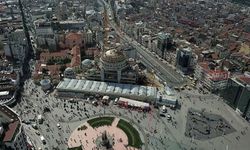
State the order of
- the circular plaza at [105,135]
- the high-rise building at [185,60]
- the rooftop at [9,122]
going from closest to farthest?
the rooftop at [9,122] < the circular plaza at [105,135] < the high-rise building at [185,60]

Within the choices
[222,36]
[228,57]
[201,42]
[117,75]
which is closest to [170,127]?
[117,75]

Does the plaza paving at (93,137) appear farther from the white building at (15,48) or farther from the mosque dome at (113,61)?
the white building at (15,48)

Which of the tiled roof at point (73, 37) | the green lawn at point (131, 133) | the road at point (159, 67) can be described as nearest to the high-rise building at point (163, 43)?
the road at point (159, 67)

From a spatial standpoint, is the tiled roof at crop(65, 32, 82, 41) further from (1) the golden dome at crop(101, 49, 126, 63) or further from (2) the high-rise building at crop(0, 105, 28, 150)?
(2) the high-rise building at crop(0, 105, 28, 150)

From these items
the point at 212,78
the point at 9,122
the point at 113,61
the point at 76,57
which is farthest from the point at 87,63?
the point at 9,122

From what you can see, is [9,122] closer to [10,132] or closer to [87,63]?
[10,132]

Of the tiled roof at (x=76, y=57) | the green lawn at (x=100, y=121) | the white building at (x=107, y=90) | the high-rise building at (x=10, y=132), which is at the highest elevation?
the high-rise building at (x=10, y=132)

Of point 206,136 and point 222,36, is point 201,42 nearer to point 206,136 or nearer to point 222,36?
point 222,36

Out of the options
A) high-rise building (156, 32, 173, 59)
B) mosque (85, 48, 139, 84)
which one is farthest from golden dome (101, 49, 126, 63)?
high-rise building (156, 32, 173, 59)
